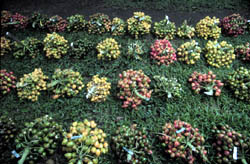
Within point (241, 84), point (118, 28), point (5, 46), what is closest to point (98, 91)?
point (118, 28)

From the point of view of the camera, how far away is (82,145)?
2.16m

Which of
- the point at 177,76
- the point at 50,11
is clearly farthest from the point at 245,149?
the point at 50,11

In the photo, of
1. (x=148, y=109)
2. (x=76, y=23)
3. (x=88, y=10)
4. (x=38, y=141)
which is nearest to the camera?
(x=38, y=141)

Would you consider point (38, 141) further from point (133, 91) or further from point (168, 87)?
point (168, 87)

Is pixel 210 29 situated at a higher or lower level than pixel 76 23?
lower

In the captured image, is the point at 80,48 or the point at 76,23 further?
the point at 76,23

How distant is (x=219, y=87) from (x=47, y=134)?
3076 mm

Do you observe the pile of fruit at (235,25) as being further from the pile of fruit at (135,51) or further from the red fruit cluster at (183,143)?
the red fruit cluster at (183,143)

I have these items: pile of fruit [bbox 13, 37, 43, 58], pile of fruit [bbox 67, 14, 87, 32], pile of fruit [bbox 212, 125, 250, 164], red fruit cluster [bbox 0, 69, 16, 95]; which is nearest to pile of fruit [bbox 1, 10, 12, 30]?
pile of fruit [bbox 13, 37, 43, 58]

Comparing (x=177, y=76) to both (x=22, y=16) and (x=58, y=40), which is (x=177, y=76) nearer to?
(x=58, y=40)

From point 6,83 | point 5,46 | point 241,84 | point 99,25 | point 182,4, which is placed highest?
point 182,4

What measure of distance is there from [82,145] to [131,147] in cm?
67

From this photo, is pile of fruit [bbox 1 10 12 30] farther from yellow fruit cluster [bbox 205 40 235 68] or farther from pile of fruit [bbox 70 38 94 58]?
yellow fruit cluster [bbox 205 40 235 68]

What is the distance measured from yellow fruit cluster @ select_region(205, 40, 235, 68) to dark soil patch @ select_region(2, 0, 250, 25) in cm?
131
